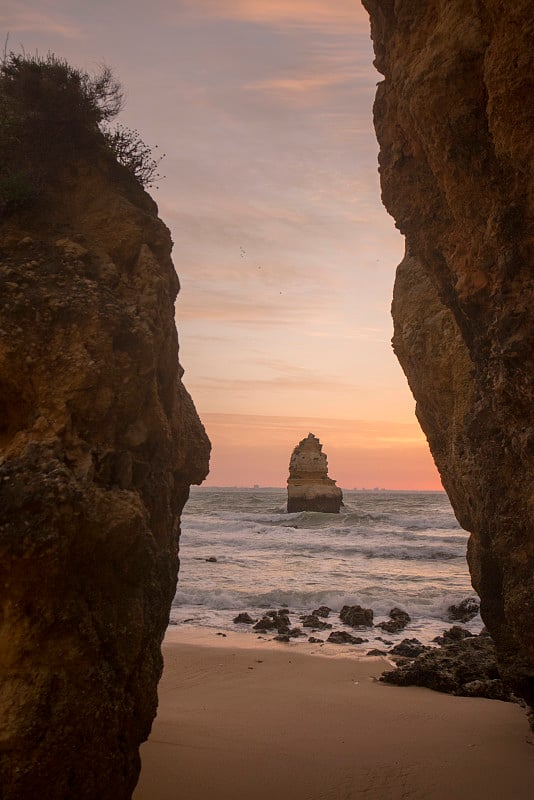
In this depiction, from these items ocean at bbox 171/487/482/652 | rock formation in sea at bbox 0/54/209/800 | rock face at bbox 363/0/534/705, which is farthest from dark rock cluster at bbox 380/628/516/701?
rock formation in sea at bbox 0/54/209/800

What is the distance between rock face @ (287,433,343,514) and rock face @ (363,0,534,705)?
52.1 meters

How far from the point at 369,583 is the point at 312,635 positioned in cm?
702

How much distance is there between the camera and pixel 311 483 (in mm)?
60656

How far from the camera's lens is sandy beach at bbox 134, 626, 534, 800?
625cm

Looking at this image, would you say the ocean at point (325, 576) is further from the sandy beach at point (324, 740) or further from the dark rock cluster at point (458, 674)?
the sandy beach at point (324, 740)

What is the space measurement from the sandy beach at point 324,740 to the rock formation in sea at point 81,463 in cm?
150

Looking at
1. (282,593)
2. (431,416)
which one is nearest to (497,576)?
(431,416)

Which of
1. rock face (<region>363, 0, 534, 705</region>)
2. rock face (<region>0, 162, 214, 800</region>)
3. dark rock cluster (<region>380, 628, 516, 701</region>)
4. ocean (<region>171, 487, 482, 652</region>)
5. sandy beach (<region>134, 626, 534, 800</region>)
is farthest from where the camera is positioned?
ocean (<region>171, 487, 482, 652</region>)

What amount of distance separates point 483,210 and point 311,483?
55.6m

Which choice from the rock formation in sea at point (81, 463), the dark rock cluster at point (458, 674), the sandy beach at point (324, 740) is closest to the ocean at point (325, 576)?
the dark rock cluster at point (458, 674)

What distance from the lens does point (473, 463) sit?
296 inches

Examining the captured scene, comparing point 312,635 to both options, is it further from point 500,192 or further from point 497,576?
point 500,192

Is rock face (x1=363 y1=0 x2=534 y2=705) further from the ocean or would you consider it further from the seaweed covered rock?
the ocean

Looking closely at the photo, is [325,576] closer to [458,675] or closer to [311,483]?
[458,675]
